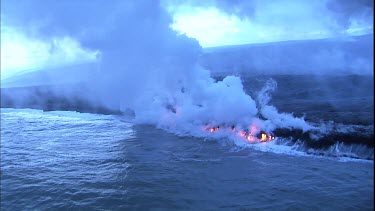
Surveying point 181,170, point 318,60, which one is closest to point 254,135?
point 181,170

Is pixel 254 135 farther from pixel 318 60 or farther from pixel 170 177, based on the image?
pixel 318 60

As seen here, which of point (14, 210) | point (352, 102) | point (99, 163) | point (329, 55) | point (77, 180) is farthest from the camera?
point (329, 55)

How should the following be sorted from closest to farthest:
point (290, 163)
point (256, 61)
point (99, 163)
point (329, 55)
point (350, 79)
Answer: point (290, 163)
point (99, 163)
point (350, 79)
point (329, 55)
point (256, 61)

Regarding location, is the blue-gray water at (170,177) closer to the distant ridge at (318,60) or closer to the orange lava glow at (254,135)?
the orange lava glow at (254,135)

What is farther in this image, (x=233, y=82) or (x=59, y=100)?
(x=59, y=100)

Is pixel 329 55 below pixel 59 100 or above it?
above

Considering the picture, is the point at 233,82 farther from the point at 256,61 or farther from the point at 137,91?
the point at 256,61

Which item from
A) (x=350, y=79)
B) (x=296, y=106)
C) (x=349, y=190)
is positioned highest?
(x=350, y=79)

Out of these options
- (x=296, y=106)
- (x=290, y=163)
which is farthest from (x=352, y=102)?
(x=290, y=163)
